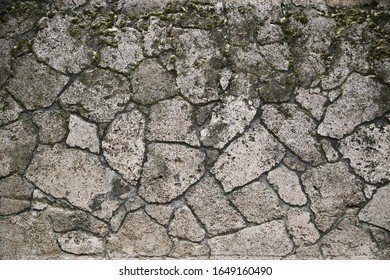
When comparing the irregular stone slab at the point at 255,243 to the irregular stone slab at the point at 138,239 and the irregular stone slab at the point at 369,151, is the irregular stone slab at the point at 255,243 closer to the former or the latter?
the irregular stone slab at the point at 138,239

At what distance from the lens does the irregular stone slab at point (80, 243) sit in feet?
10.4

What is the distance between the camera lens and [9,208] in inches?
125

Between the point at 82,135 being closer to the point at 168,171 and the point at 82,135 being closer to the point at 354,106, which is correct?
the point at 168,171

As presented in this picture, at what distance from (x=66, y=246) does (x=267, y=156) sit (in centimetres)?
134

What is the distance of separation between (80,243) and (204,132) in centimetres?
101

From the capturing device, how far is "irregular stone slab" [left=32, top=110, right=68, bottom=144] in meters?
3.18

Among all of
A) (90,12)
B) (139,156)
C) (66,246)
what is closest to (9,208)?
(66,246)

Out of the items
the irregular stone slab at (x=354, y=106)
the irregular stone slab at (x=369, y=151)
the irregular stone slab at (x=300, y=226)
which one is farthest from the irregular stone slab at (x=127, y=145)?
the irregular stone slab at (x=369, y=151)

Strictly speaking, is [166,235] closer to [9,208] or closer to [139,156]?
[139,156]

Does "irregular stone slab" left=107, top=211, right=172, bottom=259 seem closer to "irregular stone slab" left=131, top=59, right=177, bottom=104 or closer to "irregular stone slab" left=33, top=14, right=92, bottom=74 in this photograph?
"irregular stone slab" left=131, top=59, right=177, bottom=104

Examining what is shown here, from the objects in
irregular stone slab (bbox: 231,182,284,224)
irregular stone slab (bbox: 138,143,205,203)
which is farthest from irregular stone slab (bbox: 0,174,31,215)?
irregular stone slab (bbox: 231,182,284,224)

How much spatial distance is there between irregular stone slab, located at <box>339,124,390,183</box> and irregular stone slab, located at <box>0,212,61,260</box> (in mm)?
1876

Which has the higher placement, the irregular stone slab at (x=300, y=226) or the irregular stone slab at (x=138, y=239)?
the irregular stone slab at (x=300, y=226)

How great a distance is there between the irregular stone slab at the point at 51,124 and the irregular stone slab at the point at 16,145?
0.05 meters
